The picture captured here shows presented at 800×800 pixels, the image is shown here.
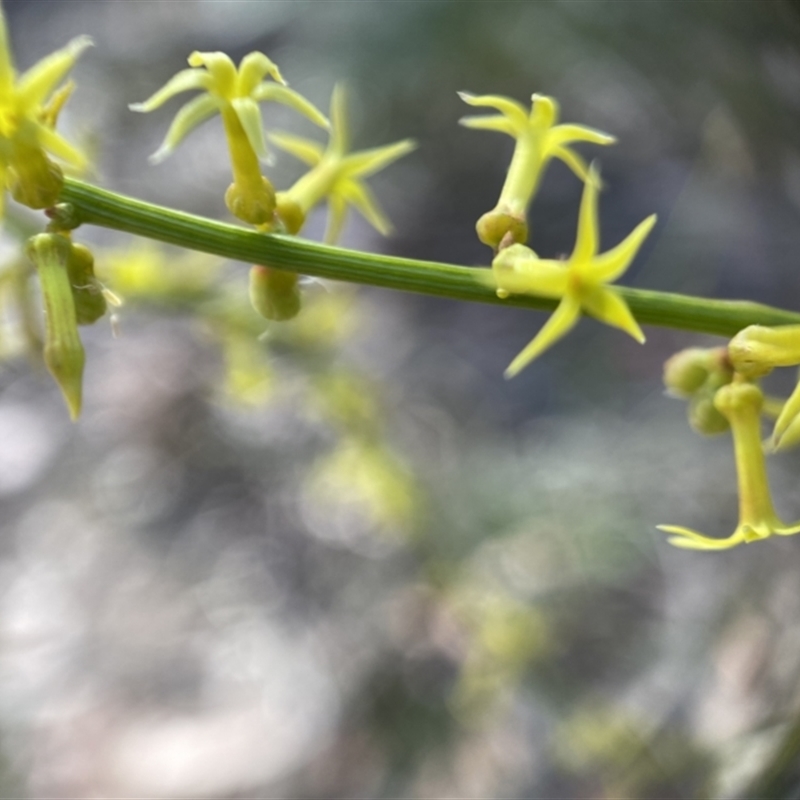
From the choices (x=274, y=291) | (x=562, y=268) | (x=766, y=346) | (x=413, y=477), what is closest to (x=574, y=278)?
(x=562, y=268)

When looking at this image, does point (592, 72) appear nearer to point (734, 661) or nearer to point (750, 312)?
point (734, 661)

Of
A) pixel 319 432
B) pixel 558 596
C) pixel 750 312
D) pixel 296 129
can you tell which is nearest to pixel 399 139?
pixel 296 129

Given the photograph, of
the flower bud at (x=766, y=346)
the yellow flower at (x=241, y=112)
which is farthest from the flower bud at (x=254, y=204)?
the flower bud at (x=766, y=346)

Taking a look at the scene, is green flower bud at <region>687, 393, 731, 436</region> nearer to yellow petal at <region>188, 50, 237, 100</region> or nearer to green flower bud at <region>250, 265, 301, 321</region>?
green flower bud at <region>250, 265, 301, 321</region>

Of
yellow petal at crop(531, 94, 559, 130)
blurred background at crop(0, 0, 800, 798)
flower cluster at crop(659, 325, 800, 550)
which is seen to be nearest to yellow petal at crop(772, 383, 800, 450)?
flower cluster at crop(659, 325, 800, 550)

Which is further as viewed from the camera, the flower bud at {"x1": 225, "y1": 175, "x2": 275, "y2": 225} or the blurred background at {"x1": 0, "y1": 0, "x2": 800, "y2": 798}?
the blurred background at {"x1": 0, "y1": 0, "x2": 800, "y2": 798}

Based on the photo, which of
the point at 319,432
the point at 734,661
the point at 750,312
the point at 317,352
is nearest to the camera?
the point at 750,312
